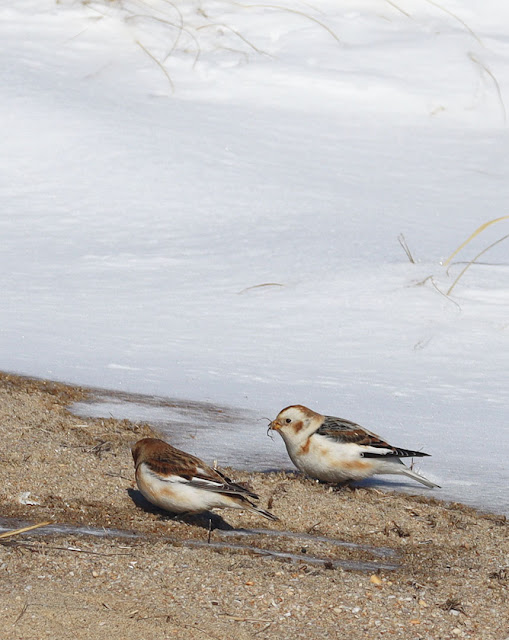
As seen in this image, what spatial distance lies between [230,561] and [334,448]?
105cm

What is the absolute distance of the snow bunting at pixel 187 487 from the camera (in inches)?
130

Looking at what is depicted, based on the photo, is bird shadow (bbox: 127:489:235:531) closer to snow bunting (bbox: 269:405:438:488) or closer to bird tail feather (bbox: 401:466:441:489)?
snow bunting (bbox: 269:405:438:488)

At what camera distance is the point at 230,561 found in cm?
285

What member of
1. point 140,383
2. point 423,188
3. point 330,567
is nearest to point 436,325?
point 140,383

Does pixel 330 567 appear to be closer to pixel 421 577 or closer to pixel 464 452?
pixel 421 577

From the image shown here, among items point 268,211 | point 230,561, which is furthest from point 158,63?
point 230,561

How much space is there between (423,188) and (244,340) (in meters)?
3.51

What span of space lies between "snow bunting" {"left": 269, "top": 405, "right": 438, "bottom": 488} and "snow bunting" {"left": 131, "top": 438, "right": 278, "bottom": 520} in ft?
1.71

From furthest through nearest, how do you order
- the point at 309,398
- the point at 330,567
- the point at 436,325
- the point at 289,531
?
the point at 436,325, the point at 309,398, the point at 289,531, the point at 330,567

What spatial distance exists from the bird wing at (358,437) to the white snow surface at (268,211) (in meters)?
0.29

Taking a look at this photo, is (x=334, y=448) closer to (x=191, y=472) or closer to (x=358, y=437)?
(x=358, y=437)

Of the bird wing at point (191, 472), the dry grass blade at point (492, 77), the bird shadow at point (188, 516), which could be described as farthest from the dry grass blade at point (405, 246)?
the bird wing at point (191, 472)

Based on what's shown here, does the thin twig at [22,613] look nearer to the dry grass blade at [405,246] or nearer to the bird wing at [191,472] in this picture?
the bird wing at [191,472]

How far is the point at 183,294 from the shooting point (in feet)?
21.0
